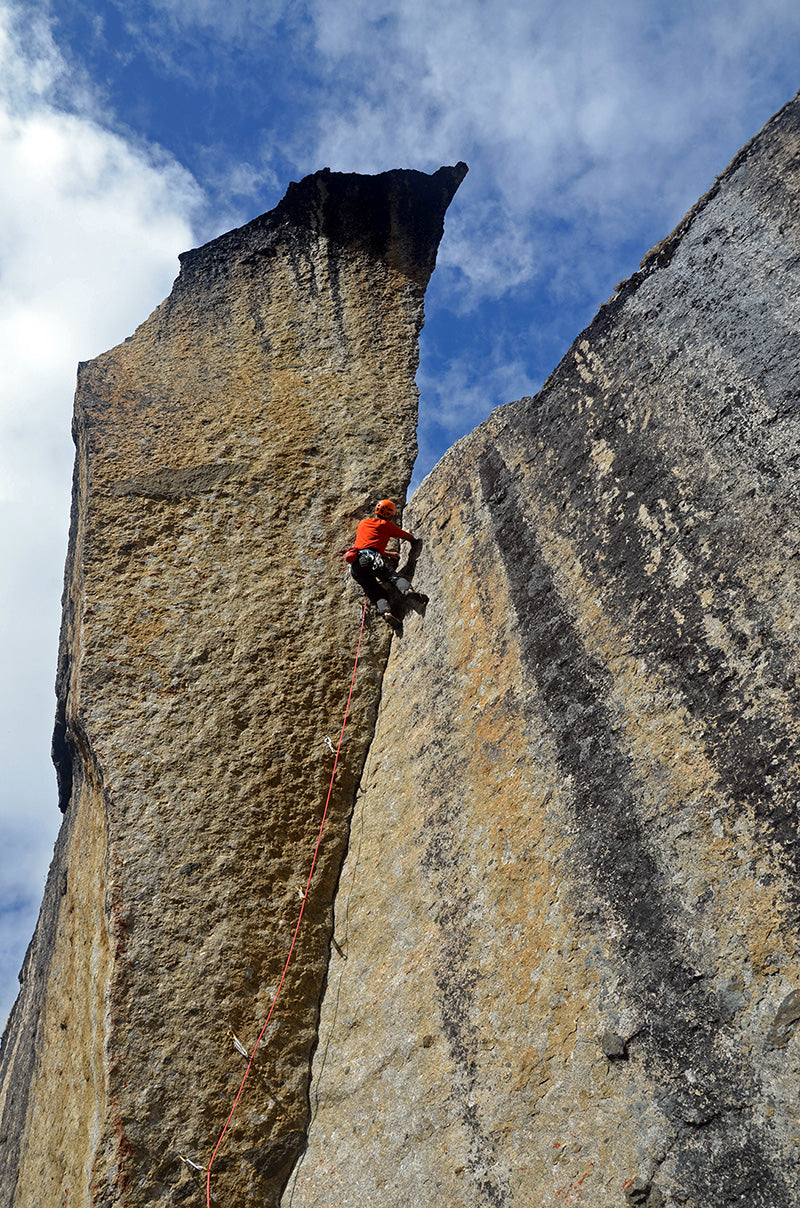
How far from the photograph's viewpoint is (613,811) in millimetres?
4012

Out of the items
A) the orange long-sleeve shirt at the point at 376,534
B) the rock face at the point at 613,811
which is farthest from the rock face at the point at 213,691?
the rock face at the point at 613,811

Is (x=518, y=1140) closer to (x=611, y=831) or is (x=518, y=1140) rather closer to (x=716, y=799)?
(x=611, y=831)

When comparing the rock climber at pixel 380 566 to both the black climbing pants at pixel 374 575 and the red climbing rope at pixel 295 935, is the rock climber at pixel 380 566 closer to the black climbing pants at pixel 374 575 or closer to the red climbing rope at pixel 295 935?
the black climbing pants at pixel 374 575

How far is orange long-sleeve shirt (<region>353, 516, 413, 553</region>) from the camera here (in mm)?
6738

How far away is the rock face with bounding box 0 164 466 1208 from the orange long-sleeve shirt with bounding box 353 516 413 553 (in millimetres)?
433

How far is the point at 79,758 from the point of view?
6848 millimetres

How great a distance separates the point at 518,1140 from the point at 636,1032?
84cm

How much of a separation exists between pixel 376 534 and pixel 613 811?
3.43m

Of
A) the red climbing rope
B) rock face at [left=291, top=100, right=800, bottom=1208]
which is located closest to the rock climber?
the red climbing rope

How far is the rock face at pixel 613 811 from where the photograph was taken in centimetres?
329

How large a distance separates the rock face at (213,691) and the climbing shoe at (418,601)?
0.44 metres

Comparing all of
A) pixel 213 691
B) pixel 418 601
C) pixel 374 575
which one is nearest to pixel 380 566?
pixel 374 575

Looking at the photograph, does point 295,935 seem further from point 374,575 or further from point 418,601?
point 374,575

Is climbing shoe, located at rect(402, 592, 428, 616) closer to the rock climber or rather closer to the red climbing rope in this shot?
the rock climber
